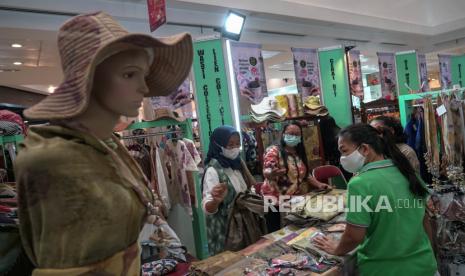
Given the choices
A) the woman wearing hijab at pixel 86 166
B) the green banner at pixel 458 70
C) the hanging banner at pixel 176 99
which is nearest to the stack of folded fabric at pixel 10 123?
the hanging banner at pixel 176 99

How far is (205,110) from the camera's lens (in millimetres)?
3906

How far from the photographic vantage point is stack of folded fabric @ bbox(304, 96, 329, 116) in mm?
4863

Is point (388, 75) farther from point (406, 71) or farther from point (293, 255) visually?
point (293, 255)

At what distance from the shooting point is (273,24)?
17.9 ft

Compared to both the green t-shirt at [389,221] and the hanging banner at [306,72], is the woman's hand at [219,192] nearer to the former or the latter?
the green t-shirt at [389,221]

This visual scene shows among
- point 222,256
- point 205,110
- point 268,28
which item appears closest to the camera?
point 222,256

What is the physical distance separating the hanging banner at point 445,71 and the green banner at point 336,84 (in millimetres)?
2877

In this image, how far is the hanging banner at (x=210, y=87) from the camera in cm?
388

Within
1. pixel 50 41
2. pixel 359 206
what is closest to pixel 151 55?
pixel 359 206

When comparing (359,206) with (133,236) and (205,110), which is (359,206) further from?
(205,110)

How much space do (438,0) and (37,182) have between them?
27.9ft

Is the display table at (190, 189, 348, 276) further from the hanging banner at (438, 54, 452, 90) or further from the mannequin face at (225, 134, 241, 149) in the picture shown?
the hanging banner at (438, 54, 452, 90)

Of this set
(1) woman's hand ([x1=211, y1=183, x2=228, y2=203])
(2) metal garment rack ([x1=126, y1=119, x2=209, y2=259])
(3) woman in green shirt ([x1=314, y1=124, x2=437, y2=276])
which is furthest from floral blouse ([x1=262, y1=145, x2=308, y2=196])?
(3) woman in green shirt ([x1=314, y1=124, x2=437, y2=276])

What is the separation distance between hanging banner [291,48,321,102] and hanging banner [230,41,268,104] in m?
0.81
